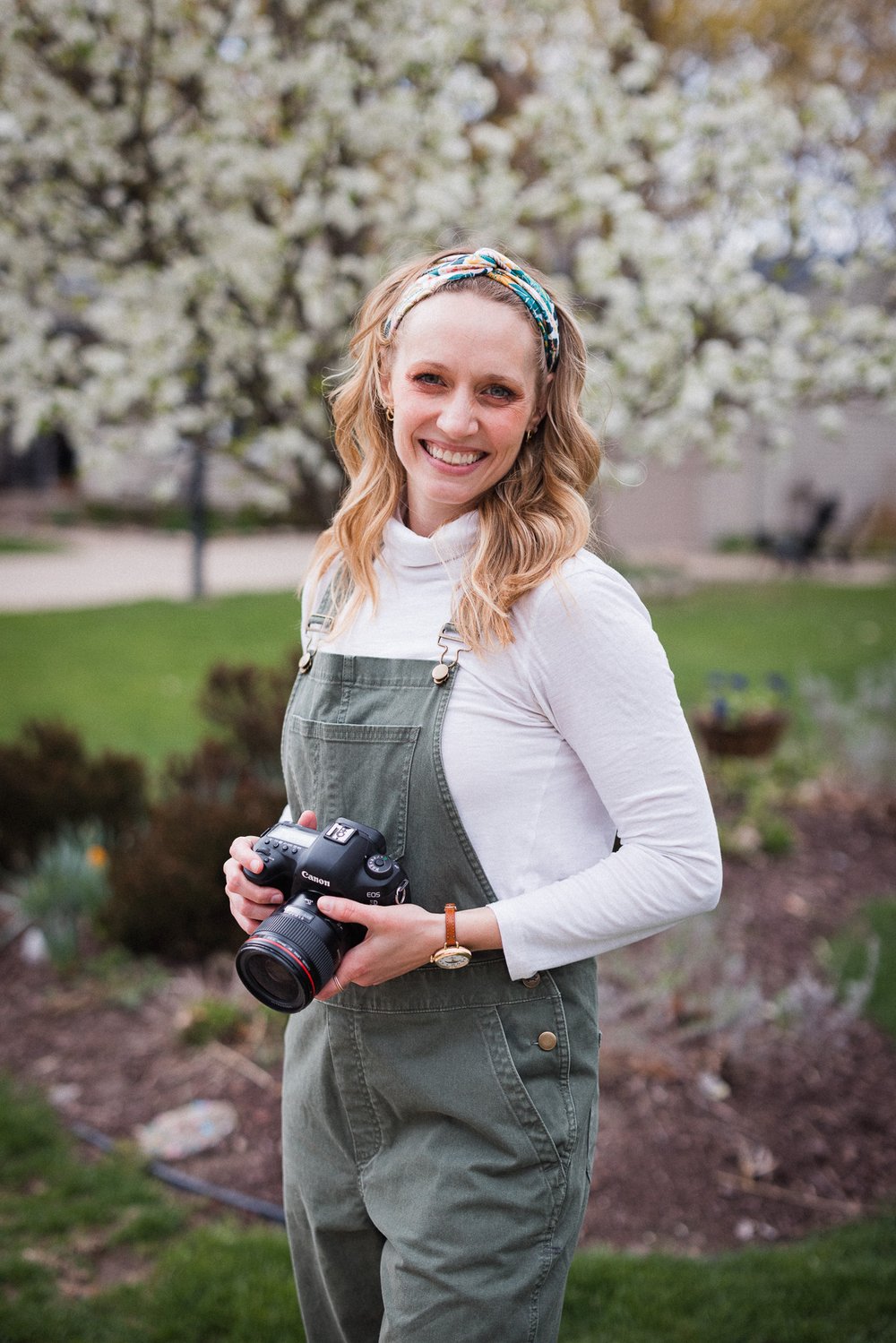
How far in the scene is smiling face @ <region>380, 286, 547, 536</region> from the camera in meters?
1.72

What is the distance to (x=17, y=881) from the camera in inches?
205

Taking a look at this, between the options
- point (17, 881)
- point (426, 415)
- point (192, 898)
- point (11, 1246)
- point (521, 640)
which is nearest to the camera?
point (521, 640)

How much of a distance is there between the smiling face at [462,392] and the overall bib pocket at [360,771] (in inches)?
16.0

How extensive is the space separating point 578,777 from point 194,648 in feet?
31.2

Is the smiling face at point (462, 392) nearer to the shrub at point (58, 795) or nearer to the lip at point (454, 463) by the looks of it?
the lip at point (454, 463)

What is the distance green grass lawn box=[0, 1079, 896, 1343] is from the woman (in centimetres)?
114

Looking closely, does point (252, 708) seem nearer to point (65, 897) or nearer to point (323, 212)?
point (65, 897)

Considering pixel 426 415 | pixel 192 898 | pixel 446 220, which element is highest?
pixel 446 220

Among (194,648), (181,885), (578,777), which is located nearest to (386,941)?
(578,777)

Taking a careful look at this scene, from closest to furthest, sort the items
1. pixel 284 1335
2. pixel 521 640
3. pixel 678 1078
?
pixel 521 640
pixel 284 1335
pixel 678 1078

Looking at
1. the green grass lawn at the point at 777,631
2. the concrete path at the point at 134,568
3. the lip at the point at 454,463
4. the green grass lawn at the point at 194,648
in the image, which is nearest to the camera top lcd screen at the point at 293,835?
the lip at the point at 454,463

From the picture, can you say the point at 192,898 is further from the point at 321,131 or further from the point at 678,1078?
the point at 321,131

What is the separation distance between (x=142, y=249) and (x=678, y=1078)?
3.80 meters

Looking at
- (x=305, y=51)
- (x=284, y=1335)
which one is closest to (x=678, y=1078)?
(x=284, y=1335)
